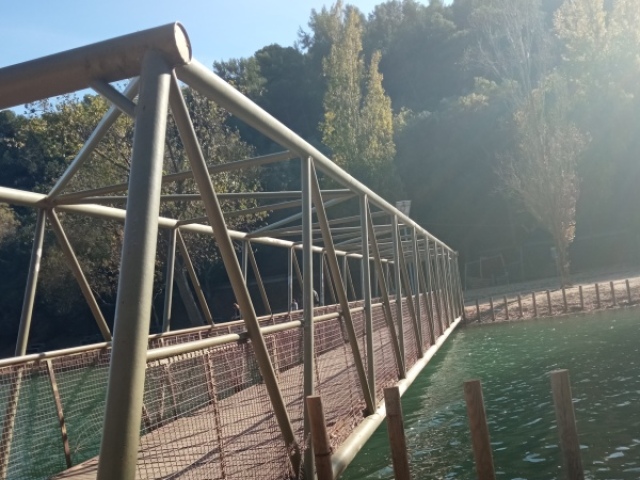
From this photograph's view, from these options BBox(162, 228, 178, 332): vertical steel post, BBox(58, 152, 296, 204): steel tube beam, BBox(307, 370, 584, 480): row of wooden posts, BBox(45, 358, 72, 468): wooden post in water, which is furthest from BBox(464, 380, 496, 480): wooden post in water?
BBox(162, 228, 178, 332): vertical steel post

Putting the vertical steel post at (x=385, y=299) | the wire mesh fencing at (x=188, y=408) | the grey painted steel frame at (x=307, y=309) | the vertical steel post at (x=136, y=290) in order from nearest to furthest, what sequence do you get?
1. the vertical steel post at (x=136, y=290)
2. the wire mesh fencing at (x=188, y=408)
3. the grey painted steel frame at (x=307, y=309)
4. the vertical steel post at (x=385, y=299)

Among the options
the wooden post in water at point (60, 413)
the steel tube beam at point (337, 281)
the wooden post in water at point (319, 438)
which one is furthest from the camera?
the steel tube beam at point (337, 281)

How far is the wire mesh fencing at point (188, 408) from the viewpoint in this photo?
18.4 ft

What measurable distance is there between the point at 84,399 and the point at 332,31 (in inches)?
1914

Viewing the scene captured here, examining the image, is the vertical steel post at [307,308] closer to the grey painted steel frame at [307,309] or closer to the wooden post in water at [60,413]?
the grey painted steel frame at [307,309]

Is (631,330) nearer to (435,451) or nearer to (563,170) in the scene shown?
(435,451)

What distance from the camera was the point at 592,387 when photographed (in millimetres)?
14523

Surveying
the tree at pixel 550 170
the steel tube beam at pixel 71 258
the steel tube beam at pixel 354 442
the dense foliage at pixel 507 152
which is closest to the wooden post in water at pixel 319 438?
the steel tube beam at pixel 354 442

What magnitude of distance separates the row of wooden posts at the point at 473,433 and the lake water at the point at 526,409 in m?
2.53

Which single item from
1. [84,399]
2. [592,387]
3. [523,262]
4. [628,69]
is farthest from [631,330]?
[628,69]

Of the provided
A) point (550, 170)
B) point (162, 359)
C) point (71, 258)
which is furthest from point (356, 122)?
point (162, 359)

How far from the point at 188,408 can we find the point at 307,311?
1.90 metres

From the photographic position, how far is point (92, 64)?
4410 millimetres

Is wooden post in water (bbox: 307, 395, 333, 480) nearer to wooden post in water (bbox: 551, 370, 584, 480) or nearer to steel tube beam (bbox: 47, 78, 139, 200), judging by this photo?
wooden post in water (bbox: 551, 370, 584, 480)
